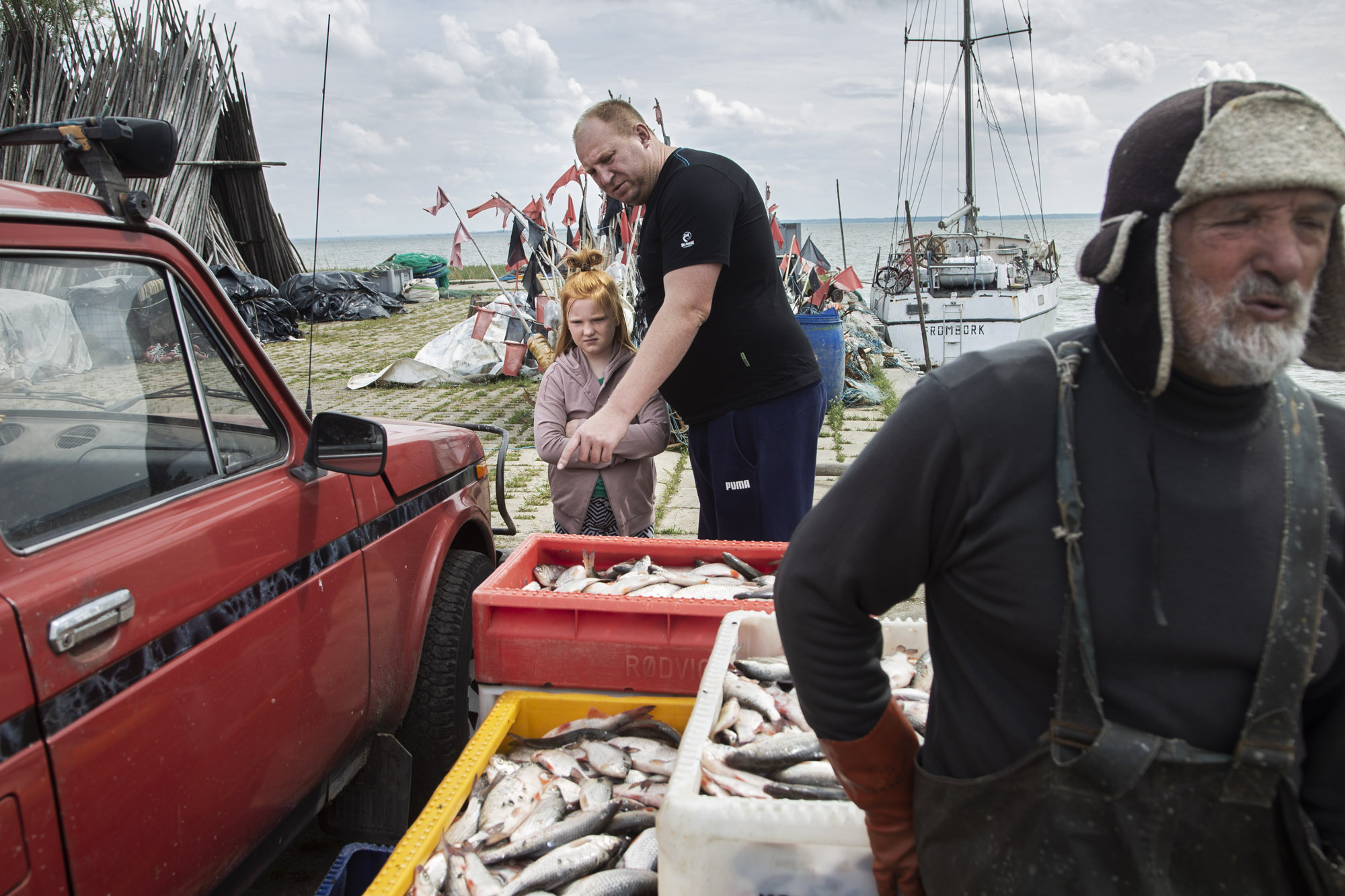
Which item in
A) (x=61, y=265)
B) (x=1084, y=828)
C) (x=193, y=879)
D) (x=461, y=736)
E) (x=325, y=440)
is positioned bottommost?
(x=461, y=736)

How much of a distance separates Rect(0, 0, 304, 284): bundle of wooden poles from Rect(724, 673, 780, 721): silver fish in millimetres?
8521

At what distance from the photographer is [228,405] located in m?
2.48

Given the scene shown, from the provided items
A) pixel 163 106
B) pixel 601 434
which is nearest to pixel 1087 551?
pixel 601 434

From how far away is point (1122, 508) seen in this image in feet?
4.48

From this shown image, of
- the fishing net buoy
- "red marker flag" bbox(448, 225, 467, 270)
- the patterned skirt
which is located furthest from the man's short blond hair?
"red marker flag" bbox(448, 225, 467, 270)

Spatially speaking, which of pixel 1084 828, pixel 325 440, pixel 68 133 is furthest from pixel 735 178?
pixel 1084 828

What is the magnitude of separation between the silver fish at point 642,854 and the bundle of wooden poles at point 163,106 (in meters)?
8.63

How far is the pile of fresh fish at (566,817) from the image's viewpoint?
2.33 metres

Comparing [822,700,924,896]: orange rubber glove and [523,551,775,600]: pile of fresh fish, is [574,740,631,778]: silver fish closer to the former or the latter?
[523,551,775,600]: pile of fresh fish

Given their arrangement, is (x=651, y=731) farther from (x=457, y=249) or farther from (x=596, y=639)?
(x=457, y=249)

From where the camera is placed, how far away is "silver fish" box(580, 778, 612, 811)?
2.65m

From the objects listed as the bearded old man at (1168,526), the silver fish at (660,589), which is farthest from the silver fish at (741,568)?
the bearded old man at (1168,526)

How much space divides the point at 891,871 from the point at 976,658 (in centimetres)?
53

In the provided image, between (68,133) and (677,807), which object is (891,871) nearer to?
(677,807)
